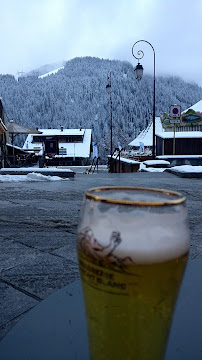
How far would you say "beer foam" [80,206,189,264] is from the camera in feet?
1.87

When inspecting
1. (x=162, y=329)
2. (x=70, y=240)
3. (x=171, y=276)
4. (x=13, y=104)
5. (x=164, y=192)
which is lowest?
(x=70, y=240)

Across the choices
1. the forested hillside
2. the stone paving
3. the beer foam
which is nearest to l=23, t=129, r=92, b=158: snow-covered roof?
the forested hillside

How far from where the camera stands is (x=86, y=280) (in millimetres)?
615

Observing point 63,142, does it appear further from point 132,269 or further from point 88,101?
point 88,101

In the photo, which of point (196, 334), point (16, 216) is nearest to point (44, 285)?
point (196, 334)

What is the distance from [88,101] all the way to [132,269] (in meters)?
128

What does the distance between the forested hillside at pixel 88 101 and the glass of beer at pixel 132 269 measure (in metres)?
80.7

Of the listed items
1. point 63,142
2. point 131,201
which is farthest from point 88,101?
point 131,201

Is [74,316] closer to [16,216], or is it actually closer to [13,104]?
[16,216]

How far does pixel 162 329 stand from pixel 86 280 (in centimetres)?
18

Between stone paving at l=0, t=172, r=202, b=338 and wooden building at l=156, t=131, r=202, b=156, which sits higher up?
wooden building at l=156, t=131, r=202, b=156

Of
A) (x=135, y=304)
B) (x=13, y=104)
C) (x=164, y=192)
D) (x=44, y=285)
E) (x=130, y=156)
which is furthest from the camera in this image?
(x=13, y=104)

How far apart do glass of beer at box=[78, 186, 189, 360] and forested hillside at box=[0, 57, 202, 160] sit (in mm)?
80747

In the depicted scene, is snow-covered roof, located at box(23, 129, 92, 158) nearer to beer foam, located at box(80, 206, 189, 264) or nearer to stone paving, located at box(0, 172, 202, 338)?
stone paving, located at box(0, 172, 202, 338)
